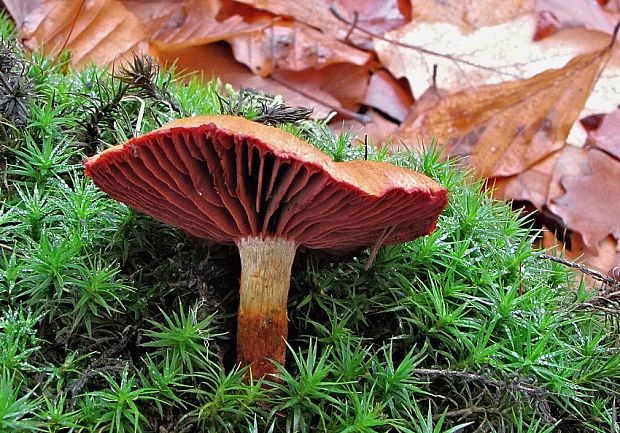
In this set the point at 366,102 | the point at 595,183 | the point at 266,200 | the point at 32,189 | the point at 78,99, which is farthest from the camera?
the point at 366,102

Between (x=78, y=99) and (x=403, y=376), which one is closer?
(x=403, y=376)

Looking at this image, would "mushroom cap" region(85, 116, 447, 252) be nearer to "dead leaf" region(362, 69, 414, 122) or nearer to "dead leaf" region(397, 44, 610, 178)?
"dead leaf" region(397, 44, 610, 178)

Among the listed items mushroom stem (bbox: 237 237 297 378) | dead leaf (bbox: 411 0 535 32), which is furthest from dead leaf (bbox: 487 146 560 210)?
mushroom stem (bbox: 237 237 297 378)

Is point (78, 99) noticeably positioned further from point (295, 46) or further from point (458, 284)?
point (295, 46)

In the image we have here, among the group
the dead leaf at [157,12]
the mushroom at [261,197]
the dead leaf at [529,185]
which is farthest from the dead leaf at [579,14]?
the mushroom at [261,197]

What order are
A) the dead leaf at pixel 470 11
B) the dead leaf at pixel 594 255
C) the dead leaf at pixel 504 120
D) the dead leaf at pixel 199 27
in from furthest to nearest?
the dead leaf at pixel 470 11 → the dead leaf at pixel 199 27 → the dead leaf at pixel 504 120 → the dead leaf at pixel 594 255

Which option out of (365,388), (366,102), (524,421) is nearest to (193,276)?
(365,388)

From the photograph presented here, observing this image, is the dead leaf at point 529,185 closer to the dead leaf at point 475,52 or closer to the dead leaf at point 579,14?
the dead leaf at point 475,52
